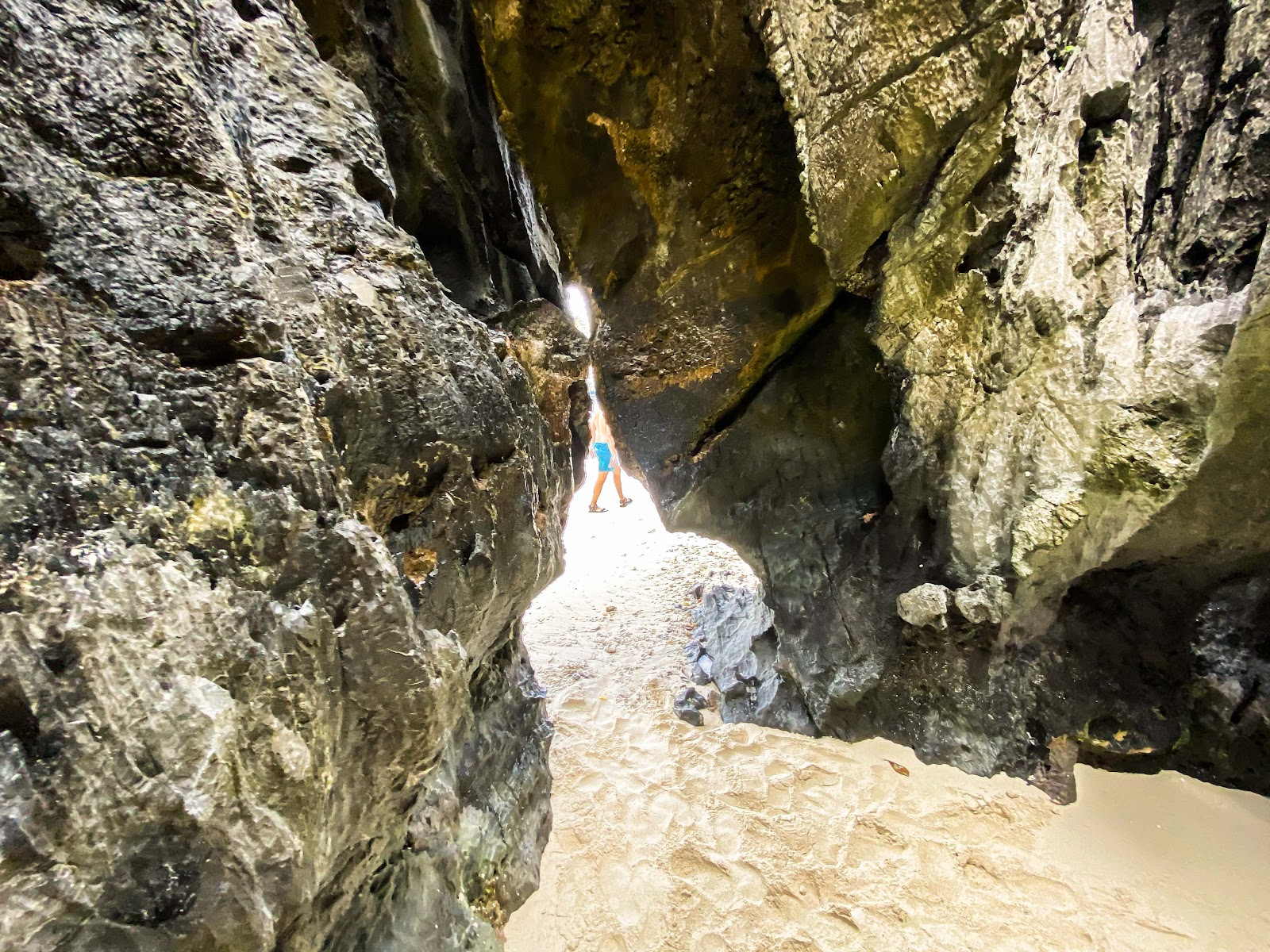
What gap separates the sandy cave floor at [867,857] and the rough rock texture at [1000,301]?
199 millimetres

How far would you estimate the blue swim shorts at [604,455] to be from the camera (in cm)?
835

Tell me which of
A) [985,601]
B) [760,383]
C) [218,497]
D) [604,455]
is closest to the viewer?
[218,497]

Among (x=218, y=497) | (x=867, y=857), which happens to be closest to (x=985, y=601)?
(x=867, y=857)

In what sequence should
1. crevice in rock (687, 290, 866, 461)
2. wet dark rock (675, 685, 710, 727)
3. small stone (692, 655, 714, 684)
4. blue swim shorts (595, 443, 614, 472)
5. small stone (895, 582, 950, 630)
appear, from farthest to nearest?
1. blue swim shorts (595, 443, 614, 472)
2. small stone (692, 655, 714, 684)
3. wet dark rock (675, 685, 710, 727)
4. crevice in rock (687, 290, 866, 461)
5. small stone (895, 582, 950, 630)

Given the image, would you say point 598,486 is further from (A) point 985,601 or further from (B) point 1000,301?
(B) point 1000,301

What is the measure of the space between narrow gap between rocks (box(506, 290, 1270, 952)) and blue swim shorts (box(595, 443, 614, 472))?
17.3 feet

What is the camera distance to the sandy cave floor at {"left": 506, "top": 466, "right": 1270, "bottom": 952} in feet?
6.83

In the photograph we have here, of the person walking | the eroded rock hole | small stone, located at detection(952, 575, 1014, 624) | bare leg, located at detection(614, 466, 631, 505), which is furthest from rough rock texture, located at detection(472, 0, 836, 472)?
bare leg, located at detection(614, 466, 631, 505)

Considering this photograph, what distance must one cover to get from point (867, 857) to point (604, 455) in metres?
6.46

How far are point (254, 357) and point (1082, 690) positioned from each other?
3590 millimetres

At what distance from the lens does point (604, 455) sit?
8383 mm

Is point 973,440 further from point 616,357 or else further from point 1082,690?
point 616,357

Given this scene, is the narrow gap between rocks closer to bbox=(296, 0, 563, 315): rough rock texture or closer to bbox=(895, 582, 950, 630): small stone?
bbox=(895, 582, 950, 630): small stone

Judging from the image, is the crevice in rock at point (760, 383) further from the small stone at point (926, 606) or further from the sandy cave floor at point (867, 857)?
the sandy cave floor at point (867, 857)
